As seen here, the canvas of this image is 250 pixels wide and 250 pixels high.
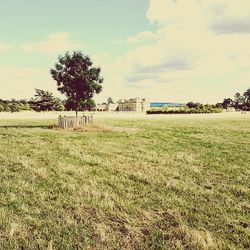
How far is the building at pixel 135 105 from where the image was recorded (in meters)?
172

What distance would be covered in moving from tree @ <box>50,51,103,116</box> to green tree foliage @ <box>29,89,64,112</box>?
77.4 meters

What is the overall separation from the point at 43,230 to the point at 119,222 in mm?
1339

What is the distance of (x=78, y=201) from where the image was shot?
6.72 m

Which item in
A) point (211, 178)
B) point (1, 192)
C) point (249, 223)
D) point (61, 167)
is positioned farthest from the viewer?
point (61, 167)

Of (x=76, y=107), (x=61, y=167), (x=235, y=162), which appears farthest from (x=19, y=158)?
(x=76, y=107)

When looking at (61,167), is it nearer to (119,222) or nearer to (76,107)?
(119,222)

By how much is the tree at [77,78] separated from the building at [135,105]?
464ft

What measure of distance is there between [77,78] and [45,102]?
79.2 meters

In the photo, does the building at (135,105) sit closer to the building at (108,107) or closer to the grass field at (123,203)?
the building at (108,107)

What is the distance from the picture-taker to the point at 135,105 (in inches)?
6791

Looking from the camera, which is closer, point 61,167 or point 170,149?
point 61,167

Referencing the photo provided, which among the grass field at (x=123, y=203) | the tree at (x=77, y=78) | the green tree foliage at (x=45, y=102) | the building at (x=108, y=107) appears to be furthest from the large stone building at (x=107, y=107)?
the grass field at (x=123, y=203)

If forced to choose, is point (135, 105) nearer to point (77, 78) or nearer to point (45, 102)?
point (45, 102)

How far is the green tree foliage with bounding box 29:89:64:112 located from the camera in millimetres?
104188
